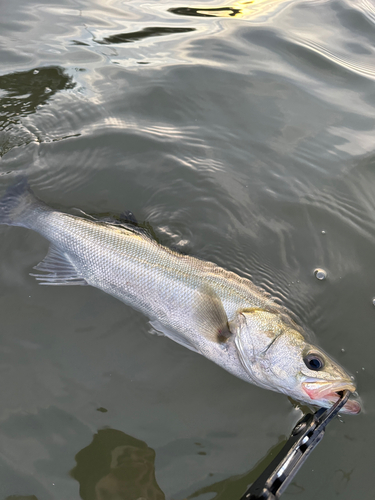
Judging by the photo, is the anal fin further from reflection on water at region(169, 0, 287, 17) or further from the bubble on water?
reflection on water at region(169, 0, 287, 17)

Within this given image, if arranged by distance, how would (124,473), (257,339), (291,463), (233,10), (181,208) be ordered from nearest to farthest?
(291,463)
(124,473)
(257,339)
(181,208)
(233,10)

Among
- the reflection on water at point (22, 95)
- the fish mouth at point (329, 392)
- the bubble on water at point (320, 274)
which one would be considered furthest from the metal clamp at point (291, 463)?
the reflection on water at point (22, 95)

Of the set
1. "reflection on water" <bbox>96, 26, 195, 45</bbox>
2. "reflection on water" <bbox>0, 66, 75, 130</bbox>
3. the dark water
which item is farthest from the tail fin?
"reflection on water" <bbox>96, 26, 195, 45</bbox>

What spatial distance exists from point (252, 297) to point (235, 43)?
5.10 meters

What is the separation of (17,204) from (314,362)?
3.27 metres

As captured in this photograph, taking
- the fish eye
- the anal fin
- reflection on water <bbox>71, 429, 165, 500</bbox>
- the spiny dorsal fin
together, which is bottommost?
reflection on water <bbox>71, 429, 165, 500</bbox>

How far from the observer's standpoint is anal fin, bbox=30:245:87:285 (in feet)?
11.5

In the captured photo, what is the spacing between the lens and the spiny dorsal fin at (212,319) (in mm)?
3135

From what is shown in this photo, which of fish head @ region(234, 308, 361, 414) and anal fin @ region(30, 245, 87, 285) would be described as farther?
anal fin @ region(30, 245, 87, 285)

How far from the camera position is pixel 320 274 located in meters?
3.75

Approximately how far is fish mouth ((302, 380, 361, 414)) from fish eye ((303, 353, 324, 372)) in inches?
4.6

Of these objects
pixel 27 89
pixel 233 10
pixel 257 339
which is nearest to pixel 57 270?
pixel 257 339

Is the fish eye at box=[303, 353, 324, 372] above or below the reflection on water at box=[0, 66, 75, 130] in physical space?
below

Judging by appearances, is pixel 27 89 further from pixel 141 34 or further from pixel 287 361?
pixel 287 361
